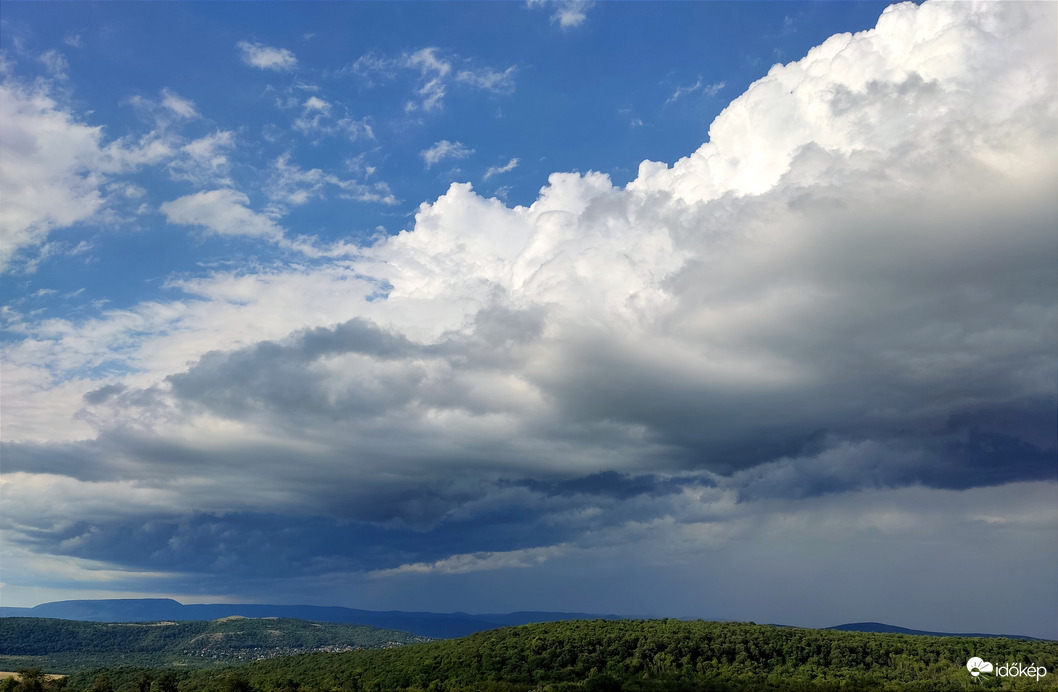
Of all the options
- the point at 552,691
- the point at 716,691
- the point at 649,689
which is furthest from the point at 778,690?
the point at 552,691

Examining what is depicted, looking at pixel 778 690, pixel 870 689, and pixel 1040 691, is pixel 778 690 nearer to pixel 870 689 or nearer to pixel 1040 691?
pixel 870 689

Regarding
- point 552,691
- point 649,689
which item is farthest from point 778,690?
point 552,691

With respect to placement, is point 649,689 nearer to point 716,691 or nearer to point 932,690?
point 716,691

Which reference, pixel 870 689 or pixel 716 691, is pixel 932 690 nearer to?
pixel 870 689

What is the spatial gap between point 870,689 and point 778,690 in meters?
25.7

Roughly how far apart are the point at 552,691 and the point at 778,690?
199ft

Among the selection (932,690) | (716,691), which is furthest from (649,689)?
(932,690)

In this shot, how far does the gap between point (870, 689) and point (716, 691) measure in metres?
40.9

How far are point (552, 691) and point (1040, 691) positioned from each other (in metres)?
131

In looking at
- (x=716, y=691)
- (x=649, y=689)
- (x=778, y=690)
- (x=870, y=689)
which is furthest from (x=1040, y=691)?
(x=649, y=689)

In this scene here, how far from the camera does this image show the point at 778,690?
192125mm

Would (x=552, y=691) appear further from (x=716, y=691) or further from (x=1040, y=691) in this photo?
(x=1040, y=691)

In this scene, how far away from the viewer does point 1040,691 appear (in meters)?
192

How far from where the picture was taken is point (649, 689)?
198m
